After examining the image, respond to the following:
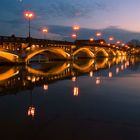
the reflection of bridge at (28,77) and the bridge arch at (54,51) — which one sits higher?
the bridge arch at (54,51)

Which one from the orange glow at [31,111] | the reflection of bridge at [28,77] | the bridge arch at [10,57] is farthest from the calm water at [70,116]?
the bridge arch at [10,57]

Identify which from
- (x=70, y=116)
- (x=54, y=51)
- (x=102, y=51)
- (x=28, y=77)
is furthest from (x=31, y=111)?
(x=102, y=51)

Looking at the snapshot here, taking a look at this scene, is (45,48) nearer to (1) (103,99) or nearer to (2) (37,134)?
(1) (103,99)

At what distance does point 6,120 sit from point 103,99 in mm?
7368

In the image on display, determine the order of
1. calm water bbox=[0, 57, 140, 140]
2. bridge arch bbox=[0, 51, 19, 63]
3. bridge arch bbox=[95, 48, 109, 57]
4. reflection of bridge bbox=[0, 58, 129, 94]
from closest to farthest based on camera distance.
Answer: calm water bbox=[0, 57, 140, 140], reflection of bridge bbox=[0, 58, 129, 94], bridge arch bbox=[0, 51, 19, 63], bridge arch bbox=[95, 48, 109, 57]

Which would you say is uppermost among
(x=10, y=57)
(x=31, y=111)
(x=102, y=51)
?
(x=102, y=51)

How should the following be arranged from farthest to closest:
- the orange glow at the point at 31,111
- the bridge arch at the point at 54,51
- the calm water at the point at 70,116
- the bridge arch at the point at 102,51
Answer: the bridge arch at the point at 102,51, the bridge arch at the point at 54,51, the orange glow at the point at 31,111, the calm water at the point at 70,116

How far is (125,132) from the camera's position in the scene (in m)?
12.2

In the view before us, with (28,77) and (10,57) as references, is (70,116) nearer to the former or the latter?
(28,77)

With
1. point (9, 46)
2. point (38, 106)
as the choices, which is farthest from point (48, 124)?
point (9, 46)

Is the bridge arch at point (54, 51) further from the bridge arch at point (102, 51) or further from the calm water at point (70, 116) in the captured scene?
the calm water at point (70, 116)

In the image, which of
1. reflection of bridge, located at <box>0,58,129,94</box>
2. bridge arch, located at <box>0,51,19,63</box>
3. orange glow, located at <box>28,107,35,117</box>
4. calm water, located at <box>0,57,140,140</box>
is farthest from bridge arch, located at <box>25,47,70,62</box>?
orange glow, located at <box>28,107,35,117</box>

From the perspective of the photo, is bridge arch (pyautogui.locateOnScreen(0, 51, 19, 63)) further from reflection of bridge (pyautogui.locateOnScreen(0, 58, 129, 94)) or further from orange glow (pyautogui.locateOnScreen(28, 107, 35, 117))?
orange glow (pyautogui.locateOnScreen(28, 107, 35, 117))

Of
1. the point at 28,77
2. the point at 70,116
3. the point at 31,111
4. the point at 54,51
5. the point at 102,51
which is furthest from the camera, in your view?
the point at 102,51
